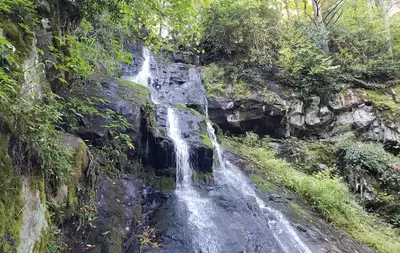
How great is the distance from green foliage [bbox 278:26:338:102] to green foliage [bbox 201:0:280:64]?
2.50 ft

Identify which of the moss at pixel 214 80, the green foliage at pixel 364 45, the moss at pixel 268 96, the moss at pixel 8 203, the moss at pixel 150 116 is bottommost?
the moss at pixel 8 203

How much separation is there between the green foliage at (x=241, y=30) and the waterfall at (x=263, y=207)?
486 centimetres

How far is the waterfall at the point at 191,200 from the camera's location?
4.64 m

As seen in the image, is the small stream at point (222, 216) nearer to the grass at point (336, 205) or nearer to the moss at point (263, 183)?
the moss at point (263, 183)

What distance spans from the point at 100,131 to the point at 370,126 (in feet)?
32.6

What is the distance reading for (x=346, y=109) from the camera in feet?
35.6

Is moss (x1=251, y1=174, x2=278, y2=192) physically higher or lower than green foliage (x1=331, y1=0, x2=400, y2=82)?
lower

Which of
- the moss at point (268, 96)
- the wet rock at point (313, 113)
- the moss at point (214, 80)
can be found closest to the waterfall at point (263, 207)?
the moss at point (214, 80)

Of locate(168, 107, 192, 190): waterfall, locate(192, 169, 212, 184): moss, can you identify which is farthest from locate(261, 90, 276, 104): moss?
locate(192, 169, 212, 184): moss

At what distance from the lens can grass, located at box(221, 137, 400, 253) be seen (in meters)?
6.11

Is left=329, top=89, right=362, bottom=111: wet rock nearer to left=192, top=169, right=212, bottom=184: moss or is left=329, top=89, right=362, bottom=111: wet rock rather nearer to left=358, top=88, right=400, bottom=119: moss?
left=358, top=88, right=400, bottom=119: moss

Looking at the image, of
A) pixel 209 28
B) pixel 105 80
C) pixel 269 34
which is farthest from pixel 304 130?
pixel 105 80

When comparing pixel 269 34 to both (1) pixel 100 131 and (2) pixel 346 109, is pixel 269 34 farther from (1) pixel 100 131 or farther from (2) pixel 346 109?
(1) pixel 100 131

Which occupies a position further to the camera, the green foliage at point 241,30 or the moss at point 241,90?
the green foliage at point 241,30
